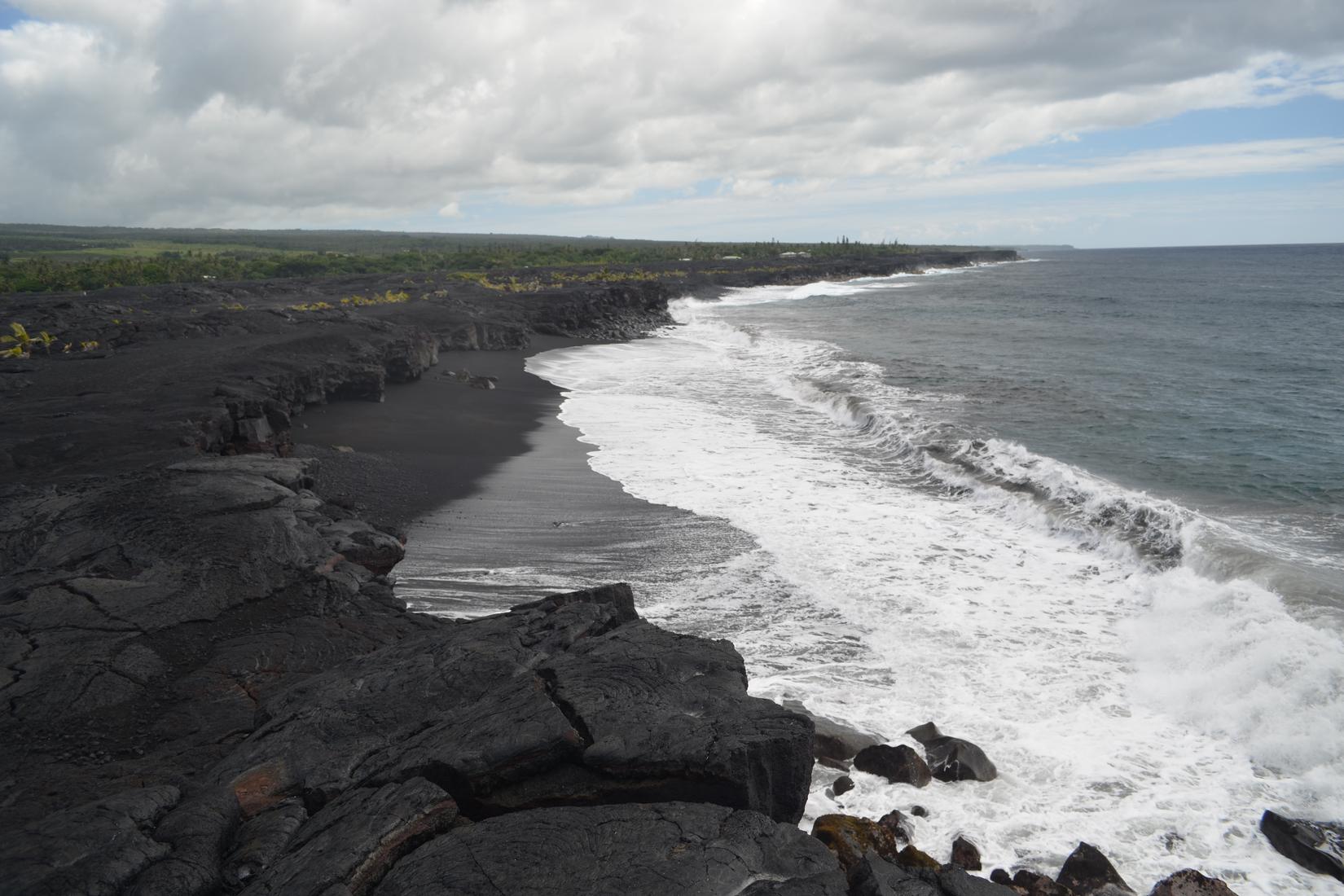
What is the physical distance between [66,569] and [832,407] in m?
20.4

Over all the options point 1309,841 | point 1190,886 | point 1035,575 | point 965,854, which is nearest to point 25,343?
point 1035,575

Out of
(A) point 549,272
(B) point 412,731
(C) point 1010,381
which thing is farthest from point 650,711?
(A) point 549,272

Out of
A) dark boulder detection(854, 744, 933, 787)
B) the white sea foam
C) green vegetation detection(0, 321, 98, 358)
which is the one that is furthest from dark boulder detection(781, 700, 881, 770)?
green vegetation detection(0, 321, 98, 358)

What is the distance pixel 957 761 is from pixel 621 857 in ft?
14.5

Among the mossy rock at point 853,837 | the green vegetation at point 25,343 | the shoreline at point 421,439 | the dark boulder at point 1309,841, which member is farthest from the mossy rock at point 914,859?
the green vegetation at point 25,343

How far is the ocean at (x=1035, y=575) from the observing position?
26.5 ft

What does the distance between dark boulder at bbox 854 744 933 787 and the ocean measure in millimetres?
133

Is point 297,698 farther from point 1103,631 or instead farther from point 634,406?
point 634,406

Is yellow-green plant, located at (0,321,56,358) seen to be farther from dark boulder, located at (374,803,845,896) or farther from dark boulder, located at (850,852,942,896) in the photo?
dark boulder, located at (850,852,942,896)

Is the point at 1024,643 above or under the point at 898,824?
above

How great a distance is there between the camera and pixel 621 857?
513 cm

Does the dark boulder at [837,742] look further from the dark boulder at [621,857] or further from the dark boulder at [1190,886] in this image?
the dark boulder at [621,857]

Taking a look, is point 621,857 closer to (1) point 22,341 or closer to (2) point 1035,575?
(2) point 1035,575

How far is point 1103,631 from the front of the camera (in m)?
11.4
